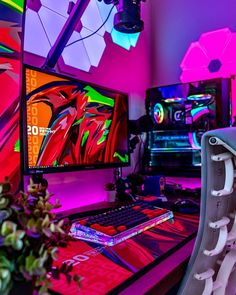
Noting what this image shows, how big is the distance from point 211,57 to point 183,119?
20.9 inches

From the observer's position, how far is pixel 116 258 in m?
0.74

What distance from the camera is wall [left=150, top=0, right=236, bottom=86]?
1.95m

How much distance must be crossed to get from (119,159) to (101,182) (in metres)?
0.20

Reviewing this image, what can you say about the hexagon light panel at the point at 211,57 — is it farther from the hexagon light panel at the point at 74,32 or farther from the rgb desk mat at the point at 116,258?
the rgb desk mat at the point at 116,258

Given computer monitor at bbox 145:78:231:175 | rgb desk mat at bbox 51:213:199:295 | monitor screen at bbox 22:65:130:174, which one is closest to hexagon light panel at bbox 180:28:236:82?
computer monitor at bbox 145:78:231:175

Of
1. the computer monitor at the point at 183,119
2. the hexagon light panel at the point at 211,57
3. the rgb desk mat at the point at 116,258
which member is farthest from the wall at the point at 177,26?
the rgb desk mat at the point at 116,258

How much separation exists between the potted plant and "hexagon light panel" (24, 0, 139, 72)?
3.06ft

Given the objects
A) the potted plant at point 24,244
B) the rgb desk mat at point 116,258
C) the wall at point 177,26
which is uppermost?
the wall at point 177,26

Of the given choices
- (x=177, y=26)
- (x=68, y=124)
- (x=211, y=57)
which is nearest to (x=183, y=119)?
(x=211, y=57)

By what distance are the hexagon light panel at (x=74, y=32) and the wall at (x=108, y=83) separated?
0.04m

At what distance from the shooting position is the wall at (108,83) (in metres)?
1.36

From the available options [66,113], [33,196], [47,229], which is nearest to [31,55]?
[66,113]

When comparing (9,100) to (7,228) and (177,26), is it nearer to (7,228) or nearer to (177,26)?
(7,228)

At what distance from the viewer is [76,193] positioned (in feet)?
4.70
